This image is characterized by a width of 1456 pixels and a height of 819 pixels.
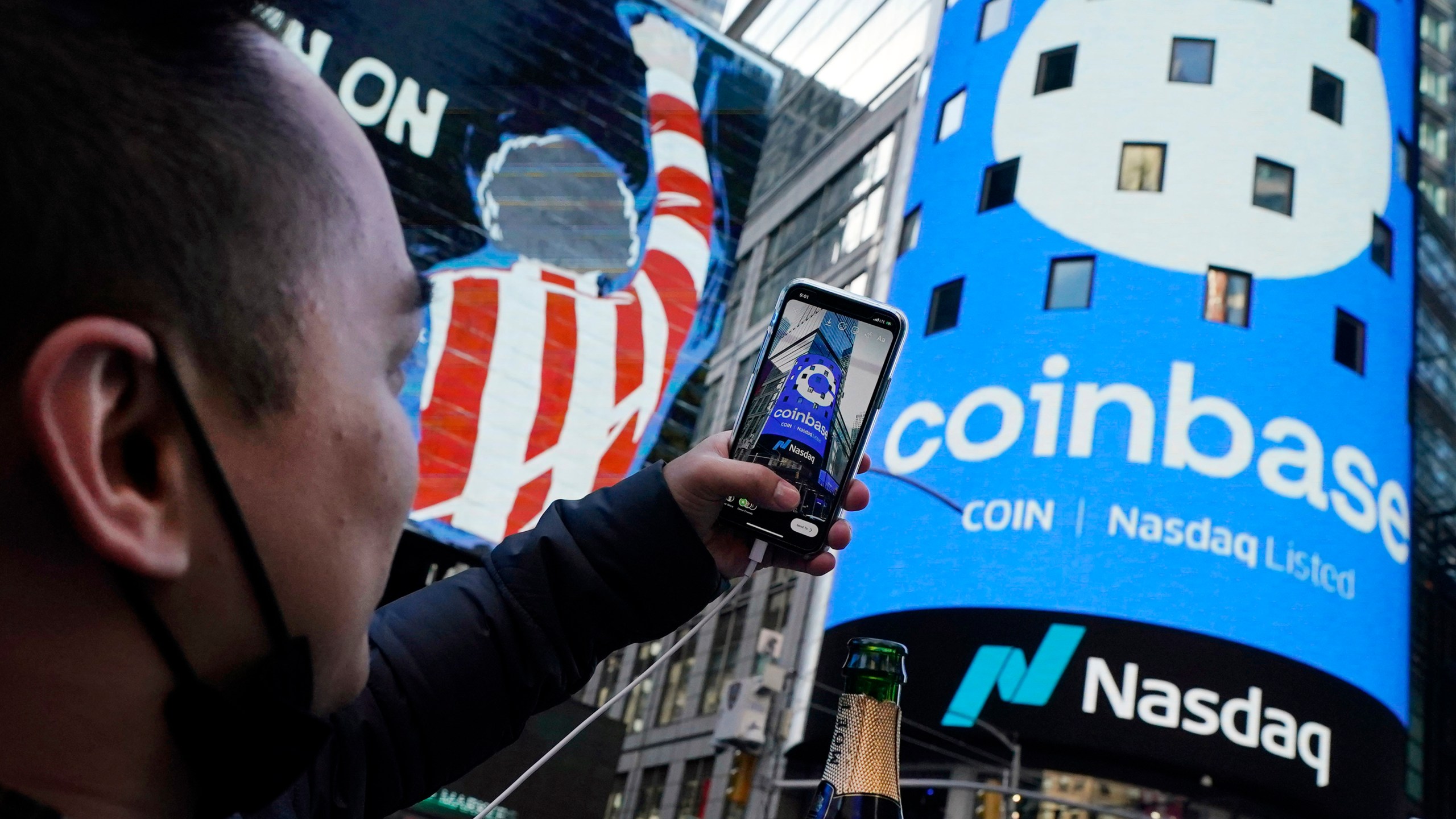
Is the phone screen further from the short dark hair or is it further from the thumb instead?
the short dark hair

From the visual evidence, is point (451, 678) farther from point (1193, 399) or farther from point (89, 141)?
point (1193, 399)

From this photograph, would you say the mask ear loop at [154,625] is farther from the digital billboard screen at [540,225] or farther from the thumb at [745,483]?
the digital billboard screen at [540,225]

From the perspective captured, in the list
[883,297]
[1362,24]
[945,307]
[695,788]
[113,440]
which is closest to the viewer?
[113,440]

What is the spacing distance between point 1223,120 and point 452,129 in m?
13.2

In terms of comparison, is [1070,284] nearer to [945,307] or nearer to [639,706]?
[945,307]

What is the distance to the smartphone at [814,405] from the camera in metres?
1.67

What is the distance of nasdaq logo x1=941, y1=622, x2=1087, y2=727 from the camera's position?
59.6 feet

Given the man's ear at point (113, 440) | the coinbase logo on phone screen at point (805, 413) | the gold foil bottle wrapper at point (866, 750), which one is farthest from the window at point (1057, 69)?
the man's ear at point (113, 440)

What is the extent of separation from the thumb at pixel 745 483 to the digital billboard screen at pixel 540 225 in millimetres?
15308

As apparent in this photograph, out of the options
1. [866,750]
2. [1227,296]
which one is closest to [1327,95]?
[1227,296]

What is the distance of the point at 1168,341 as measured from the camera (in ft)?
66.1

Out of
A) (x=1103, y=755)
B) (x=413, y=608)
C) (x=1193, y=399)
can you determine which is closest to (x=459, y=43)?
(x=1193, y=399)

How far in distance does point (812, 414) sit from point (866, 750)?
0.44 m

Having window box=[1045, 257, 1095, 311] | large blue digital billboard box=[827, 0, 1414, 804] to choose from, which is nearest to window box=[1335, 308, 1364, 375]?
large blue digital billboard box=[827, 0, 1414, 804]
